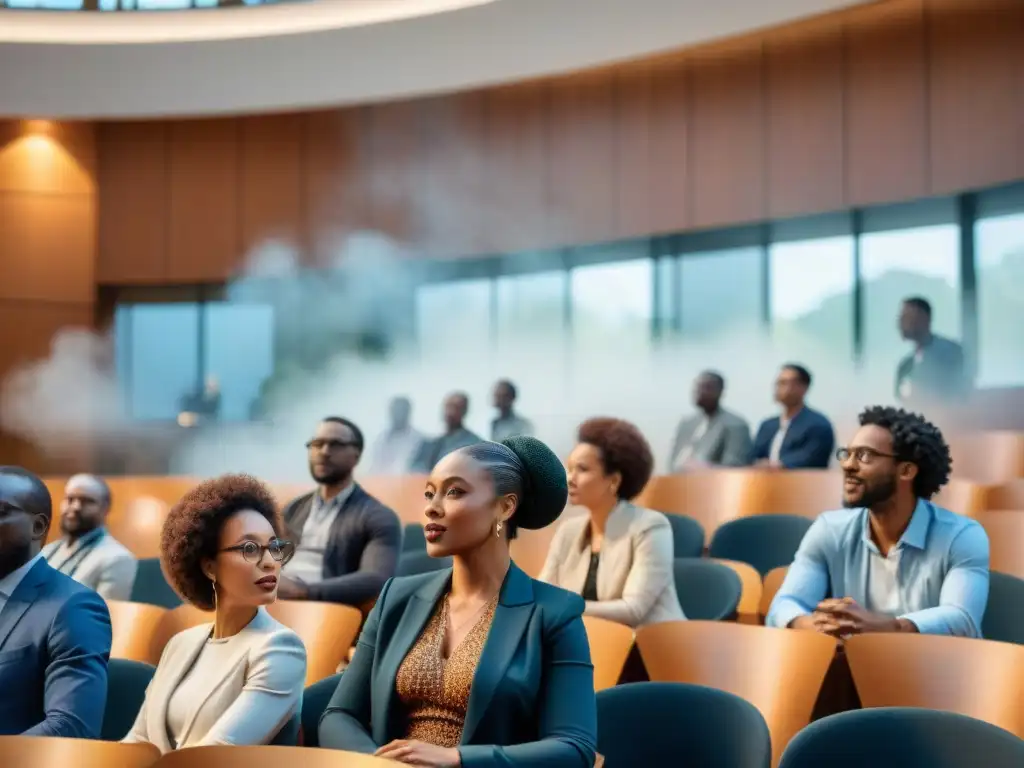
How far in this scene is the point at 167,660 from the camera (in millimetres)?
2527

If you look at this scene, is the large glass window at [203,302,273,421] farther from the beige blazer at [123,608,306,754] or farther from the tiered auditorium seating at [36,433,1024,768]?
the beige blazer at [123,608,306,754]

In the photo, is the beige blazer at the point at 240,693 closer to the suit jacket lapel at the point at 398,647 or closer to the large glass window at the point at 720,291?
the suit jacket lapel at the point at 398,647

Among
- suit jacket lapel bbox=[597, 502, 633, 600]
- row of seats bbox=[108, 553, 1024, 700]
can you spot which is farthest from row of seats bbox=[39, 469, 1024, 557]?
Result: row of seats bbox=[108, 553, 1024, 700]

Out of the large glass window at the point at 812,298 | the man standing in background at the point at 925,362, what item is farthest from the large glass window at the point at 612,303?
the man standing in background at the point at 925,362

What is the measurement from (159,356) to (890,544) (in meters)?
8.82

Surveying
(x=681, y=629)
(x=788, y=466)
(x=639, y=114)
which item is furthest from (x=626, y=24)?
(x=681, y=629)

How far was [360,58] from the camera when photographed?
31.2 feet

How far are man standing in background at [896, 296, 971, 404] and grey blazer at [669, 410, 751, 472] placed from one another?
3.18ft

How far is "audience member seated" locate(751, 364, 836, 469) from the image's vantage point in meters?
5.95

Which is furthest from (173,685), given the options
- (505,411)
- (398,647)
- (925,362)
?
(505,411)

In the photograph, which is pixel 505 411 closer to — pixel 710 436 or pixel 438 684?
pixel 710 436

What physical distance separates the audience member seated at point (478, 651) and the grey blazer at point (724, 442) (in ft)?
14.7

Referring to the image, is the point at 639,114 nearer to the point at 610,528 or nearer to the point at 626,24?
the point at 626,24

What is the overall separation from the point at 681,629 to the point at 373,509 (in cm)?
150
